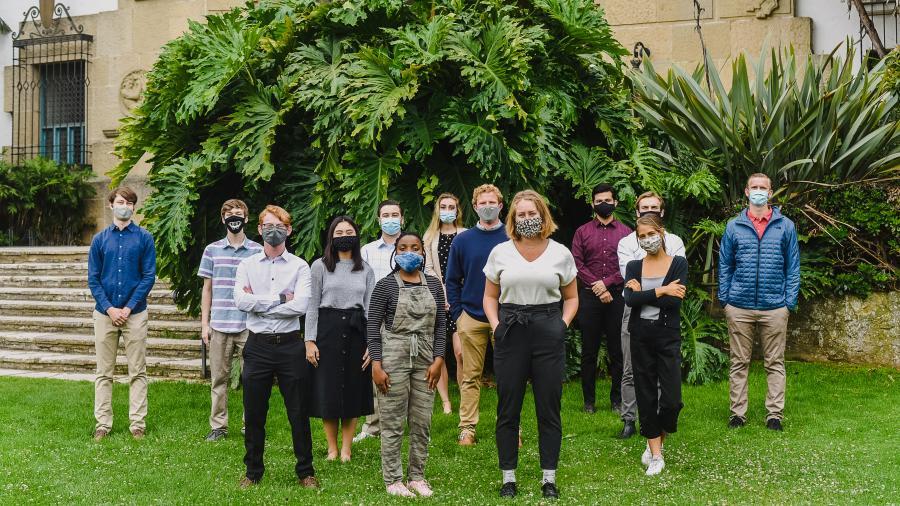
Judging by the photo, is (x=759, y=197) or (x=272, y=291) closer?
(x=272, y=291)

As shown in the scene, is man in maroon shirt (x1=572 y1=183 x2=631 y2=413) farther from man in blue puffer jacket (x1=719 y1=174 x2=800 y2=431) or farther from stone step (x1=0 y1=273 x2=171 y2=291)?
stone step (x1=0 y1=273 x2=171 y2=291)

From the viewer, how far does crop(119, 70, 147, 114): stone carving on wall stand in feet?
55.8

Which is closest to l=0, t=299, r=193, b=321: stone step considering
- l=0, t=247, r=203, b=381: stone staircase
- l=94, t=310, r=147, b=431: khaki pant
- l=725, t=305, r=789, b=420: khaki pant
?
l=0, t=247, r=203, b=381: stone staircase

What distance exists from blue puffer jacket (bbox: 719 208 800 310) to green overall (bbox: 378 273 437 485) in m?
2.94

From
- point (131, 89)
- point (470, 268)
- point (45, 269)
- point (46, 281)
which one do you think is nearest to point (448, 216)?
point (470, 268)

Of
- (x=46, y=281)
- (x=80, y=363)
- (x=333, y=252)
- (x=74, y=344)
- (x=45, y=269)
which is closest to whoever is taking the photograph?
(x=333, y=252)

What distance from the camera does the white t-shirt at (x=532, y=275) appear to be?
591 cm

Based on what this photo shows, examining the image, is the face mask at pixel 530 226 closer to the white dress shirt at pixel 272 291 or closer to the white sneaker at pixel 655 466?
the white dress shirt at pixel 272 291

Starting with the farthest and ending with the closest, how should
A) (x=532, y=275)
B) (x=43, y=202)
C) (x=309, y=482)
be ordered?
(x=43, y=202), (x=309, y=482), (x=532, y=275)

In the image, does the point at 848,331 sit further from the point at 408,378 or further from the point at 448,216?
the point at 408,378

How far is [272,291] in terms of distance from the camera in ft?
20.6

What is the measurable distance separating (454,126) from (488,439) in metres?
2.78

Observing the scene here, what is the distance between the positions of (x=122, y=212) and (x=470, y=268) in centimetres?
279

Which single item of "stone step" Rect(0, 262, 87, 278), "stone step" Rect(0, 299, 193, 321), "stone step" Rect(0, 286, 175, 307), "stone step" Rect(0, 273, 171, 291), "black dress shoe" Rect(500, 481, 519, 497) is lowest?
"black dress shoe" Rect(500, 481, 519, 497)
